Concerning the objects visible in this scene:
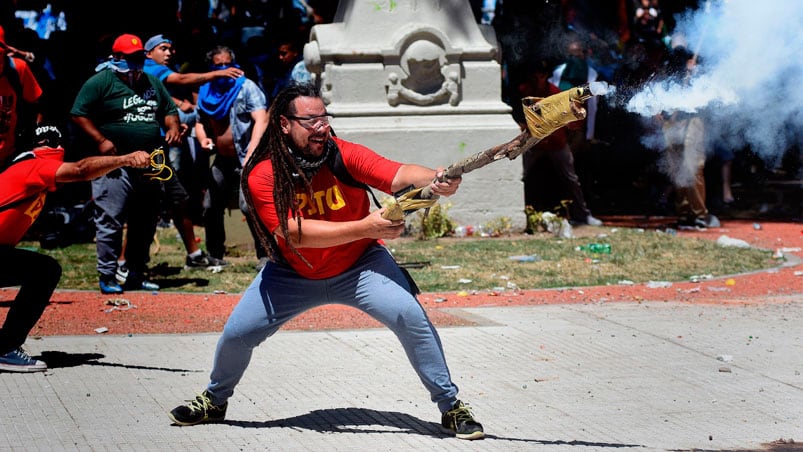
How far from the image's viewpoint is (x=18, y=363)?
658 centimetres

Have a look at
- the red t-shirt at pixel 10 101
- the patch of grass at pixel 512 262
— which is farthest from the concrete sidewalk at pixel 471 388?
the patch of grass at pixel 512 262

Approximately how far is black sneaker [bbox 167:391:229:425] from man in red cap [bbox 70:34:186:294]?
394 cm

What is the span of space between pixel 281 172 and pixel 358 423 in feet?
4.22

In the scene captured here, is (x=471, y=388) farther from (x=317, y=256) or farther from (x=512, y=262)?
(x=512, y=262)

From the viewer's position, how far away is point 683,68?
277 inches

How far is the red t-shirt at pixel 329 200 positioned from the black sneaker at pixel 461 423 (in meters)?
0.83

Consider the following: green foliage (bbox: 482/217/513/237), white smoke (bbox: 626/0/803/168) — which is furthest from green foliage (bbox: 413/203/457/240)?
white smoke (bbox: 626/0/803/168)

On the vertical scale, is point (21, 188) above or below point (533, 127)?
below

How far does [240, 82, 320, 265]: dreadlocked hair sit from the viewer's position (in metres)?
5.23

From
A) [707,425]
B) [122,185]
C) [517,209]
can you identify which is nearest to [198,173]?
[122,185]

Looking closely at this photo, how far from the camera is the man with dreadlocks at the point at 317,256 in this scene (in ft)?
17.4

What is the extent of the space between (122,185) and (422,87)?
15.1 ft

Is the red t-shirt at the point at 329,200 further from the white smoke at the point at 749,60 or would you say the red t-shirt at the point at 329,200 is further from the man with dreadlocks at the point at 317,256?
the white smoke at the point at 749,60

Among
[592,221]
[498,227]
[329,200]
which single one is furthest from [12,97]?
[592,221]
